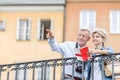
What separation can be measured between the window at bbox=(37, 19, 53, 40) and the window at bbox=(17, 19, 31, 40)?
0.68 metres

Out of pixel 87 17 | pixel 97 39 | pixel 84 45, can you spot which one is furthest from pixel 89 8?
pixel 97 39

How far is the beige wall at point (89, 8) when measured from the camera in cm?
2888

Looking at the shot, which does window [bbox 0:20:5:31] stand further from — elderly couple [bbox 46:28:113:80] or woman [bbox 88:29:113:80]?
woman [bbox 88:29:113:80]

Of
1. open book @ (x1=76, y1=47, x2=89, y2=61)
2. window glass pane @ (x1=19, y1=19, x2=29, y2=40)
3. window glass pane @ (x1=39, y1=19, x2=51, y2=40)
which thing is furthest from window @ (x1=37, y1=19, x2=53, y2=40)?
open book @ (x1=76, y1=47, x2=89, y2=61)

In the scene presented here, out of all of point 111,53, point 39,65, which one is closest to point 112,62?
point 111,53

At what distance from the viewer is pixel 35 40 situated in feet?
95.8

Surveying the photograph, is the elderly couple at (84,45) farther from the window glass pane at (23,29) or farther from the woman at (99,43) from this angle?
the window glass pane at (23,29)

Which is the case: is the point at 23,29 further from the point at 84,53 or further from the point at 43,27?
the point at 84,53

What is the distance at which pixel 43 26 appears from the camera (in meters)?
29.7

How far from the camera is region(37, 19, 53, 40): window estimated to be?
29.2m

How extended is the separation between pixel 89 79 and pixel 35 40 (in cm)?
2207

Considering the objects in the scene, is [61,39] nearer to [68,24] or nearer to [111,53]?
[68,24]

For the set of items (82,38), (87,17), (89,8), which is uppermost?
Result: (89,8)

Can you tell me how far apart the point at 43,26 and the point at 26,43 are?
1495mm
